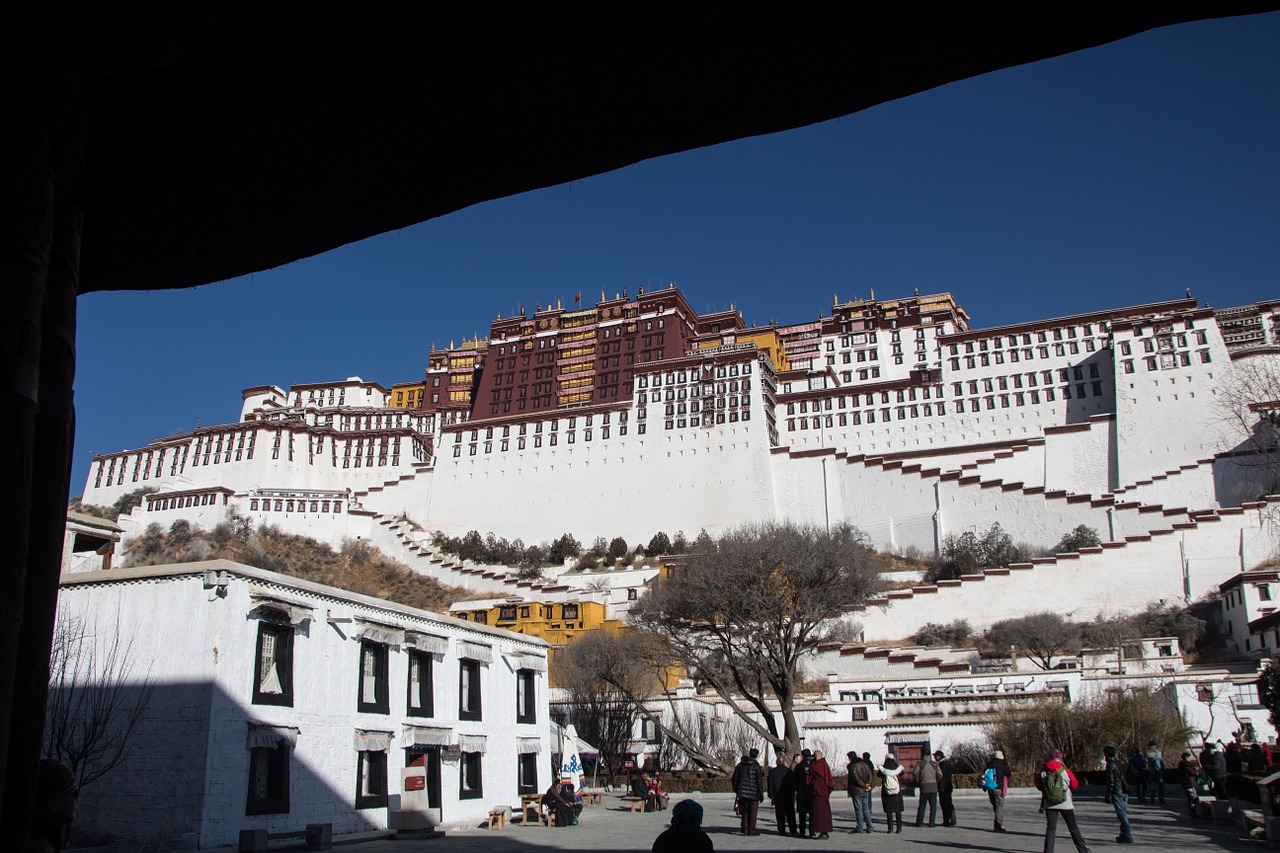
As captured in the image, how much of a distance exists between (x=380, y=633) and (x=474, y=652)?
10.9 feet

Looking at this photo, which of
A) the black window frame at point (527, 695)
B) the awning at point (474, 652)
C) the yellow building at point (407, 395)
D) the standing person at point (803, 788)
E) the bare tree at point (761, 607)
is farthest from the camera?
the yellow building at point (407, 395)

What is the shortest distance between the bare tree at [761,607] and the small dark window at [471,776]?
30.2ft

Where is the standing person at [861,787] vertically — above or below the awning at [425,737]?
below

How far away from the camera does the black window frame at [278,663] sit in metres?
15.8

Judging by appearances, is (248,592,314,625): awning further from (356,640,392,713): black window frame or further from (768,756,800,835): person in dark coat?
(768,756,800,835): person in dark coat

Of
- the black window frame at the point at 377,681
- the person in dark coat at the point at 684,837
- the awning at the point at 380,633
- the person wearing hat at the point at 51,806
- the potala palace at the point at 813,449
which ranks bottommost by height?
the person in dark coat at the point at 684,837

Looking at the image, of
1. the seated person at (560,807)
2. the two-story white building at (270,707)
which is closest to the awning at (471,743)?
the two-story white building at (270,707)

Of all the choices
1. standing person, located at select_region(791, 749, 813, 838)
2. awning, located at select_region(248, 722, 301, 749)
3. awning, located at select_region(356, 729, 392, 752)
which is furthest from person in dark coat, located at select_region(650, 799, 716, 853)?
awning, located at select_region(356, 729, 392, 752)

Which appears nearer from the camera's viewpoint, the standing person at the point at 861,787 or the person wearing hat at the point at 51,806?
the person wearing hat at the point at 51,806

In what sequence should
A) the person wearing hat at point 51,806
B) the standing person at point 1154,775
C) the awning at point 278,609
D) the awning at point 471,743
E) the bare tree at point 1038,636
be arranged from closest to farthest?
the person wearing hat at point 51,806
the awning at point 278,609
the standing person at point 1154,775
the awning at point 471,743
the bare tree at point 1038,636

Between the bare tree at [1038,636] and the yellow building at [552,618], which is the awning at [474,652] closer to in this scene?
the bare tree at [1038,636]

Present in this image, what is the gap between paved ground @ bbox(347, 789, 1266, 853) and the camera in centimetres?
1277

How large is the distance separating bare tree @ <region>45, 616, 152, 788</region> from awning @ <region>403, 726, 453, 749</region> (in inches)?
214

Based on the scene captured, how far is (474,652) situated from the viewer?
21.5 metres
